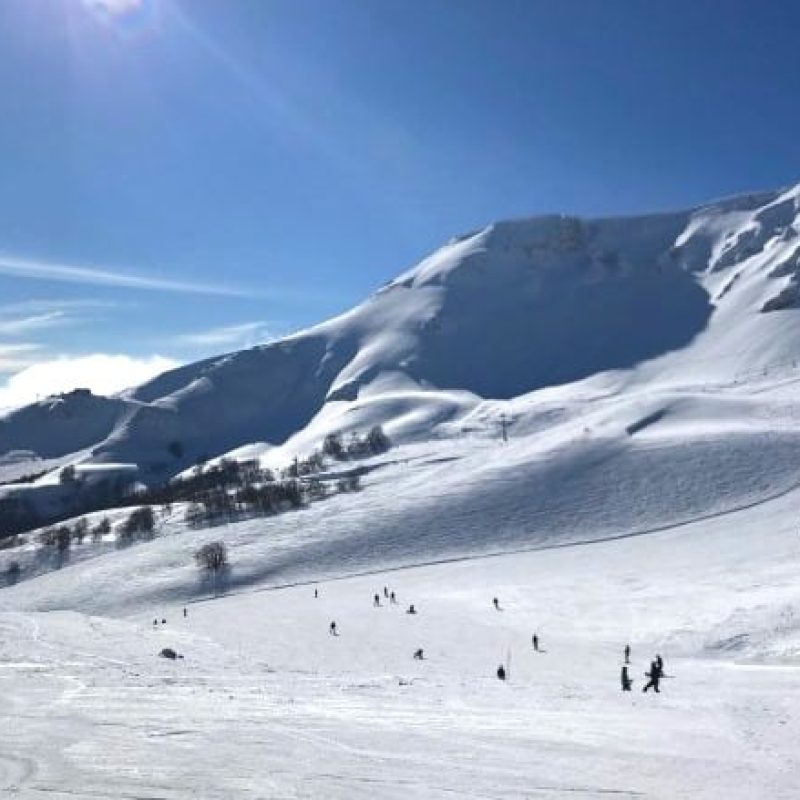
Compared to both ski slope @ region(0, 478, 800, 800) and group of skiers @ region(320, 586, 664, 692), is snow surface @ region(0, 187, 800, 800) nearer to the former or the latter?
ski slope @ region(0, 478, 800, 800)

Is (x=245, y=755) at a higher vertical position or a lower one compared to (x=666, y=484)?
lower

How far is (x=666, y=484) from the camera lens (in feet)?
350

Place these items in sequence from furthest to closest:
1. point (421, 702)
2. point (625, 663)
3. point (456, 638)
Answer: point (456, 638)
point (625, 663)
point (421, 702)

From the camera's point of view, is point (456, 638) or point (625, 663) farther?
point (456, 638)

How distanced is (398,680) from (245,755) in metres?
15.6

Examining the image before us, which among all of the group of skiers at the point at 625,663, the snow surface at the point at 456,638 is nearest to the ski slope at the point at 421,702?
the snow surface at the point at 456,638

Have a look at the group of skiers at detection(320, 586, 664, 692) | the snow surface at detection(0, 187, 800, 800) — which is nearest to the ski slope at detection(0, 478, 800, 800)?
the snow surface at detection(0, 187, 800, 800)

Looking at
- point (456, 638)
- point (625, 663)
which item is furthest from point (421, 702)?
point (456, 638)

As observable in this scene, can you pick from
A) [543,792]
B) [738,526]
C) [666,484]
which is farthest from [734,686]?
[666,484]

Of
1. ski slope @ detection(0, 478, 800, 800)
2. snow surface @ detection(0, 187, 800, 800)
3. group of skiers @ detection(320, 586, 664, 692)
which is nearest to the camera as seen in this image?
ski slope @ detection(0, 478, 800, 800)

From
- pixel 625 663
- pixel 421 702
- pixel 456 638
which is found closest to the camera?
pixel 421 702

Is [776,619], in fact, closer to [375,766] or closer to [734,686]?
[734,686]

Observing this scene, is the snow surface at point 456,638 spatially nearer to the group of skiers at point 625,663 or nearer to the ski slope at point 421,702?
the ski slope at point 421,702

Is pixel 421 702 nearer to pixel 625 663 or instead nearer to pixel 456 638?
pixel 625 663
